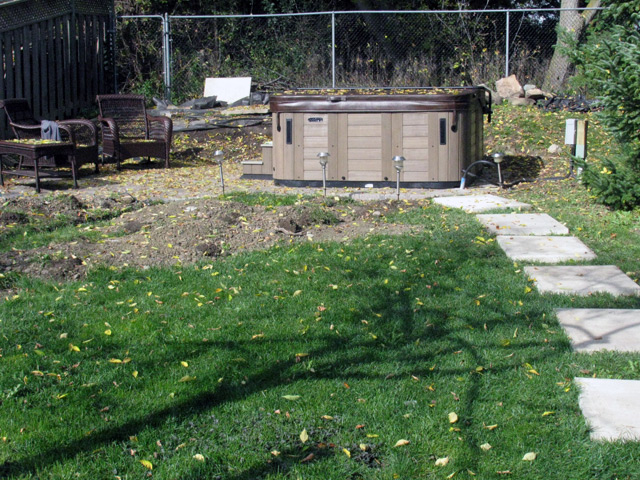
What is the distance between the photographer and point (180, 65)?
17328 mm

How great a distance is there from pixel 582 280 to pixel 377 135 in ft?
15.2

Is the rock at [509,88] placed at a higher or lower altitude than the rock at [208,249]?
higher

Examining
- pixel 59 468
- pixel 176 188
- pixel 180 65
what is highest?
pixel 180 65

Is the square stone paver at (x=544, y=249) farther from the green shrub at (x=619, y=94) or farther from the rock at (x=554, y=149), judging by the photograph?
the rock at (x=554, y=149)

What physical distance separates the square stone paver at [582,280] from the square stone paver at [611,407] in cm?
152

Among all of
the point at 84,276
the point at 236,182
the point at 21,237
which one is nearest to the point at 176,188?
the point at 236,182

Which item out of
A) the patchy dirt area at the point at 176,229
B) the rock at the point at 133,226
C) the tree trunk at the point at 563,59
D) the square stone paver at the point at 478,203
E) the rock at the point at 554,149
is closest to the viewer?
the patchy dirt area at the point at 176,229

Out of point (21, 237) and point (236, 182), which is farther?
point (236, 182)

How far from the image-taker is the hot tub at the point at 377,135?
946cm

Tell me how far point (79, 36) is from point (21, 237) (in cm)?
954

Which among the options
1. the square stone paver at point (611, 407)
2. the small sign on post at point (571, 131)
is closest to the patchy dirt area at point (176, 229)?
the small sign on post at point (571, 131)

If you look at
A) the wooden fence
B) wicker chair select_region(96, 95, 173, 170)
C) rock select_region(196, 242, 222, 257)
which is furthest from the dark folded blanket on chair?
rock select_region(196, 242, 222, 257)

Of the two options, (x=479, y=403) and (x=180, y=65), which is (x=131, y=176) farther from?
(x=479, y=403)

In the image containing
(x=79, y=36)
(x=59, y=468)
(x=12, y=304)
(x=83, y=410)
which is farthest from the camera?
(x=79, y=36)
